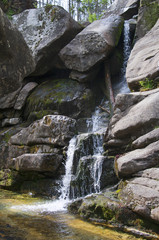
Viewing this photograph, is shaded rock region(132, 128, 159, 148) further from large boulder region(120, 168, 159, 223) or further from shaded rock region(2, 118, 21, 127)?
shaded rock region(2, 118, 21, 127)

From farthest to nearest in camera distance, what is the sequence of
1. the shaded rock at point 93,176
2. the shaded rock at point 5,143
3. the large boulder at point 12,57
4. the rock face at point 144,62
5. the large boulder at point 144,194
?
the shaded rock at point 5,143
the rock face at point 144,62
the shaded rock at point 93,176
the large boulder at point 144,194
the large boulder at point 12,57

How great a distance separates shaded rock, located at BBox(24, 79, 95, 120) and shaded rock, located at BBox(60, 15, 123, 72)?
124cm

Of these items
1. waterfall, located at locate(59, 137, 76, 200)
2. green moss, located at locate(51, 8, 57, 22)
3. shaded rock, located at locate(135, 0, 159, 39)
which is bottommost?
waterfall, located at locate(59, 137, 76, 200)

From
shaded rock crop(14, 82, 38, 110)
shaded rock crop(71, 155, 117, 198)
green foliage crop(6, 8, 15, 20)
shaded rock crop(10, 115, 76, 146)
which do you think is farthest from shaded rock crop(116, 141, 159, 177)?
green foliage crop(6, 8, 15, 20)

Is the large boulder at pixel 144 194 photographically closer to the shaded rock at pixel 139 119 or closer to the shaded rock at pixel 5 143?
the shaded rock at pixel 139 119

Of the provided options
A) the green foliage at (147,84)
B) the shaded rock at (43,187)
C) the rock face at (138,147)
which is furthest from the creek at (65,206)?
the green foliage at (147,84)

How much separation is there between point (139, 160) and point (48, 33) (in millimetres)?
11663

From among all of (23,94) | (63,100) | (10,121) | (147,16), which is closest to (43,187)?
(63,100)

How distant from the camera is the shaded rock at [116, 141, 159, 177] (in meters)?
5.77

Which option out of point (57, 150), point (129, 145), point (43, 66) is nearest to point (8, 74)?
point (129, 145)

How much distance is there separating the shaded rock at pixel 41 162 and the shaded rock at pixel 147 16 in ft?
28.2

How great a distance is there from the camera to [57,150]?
31.5ft

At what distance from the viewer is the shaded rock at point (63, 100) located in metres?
13.1

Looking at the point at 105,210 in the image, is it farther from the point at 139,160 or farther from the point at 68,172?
the point at 68,172
